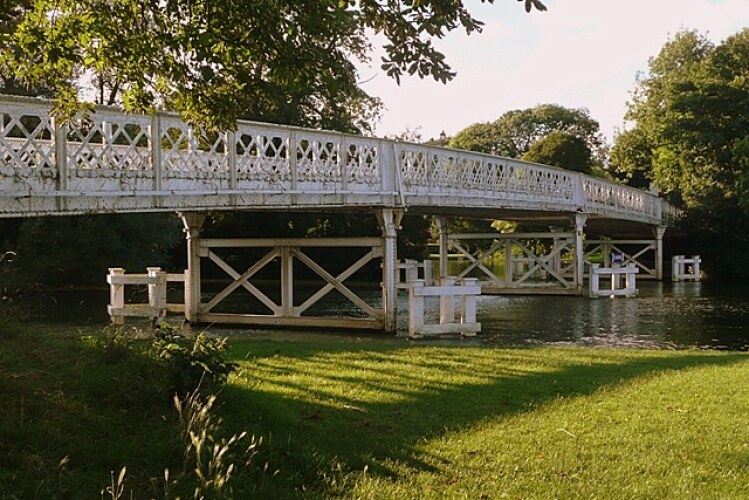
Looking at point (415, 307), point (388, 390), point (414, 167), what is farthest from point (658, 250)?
point (388, 390)

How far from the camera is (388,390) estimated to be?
847cm

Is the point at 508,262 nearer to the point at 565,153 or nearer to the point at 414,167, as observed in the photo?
the point at 414,167

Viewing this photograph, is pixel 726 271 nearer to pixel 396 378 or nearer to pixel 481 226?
pixel 481 226

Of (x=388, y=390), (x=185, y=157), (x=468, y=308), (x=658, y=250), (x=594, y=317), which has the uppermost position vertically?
(x=185, y=157)

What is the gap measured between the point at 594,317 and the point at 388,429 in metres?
16.5

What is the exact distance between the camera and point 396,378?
9281mm

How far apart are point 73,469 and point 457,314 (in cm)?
1791

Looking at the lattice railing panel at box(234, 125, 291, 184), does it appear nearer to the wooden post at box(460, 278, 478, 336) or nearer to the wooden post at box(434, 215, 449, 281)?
the wooden post at box(460, 278, 478, 336)

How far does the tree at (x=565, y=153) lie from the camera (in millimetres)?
52000

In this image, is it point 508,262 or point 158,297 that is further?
point 508,262

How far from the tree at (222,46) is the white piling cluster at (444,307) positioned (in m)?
8.75

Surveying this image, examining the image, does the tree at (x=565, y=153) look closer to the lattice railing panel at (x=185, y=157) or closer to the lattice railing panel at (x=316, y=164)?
the lattice railing panel at (x=316, y=164)

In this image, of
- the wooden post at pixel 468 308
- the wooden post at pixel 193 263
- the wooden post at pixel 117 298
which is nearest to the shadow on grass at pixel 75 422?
the wooden post at pixel 117 298

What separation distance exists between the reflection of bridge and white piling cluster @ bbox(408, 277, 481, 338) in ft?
4.29
